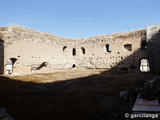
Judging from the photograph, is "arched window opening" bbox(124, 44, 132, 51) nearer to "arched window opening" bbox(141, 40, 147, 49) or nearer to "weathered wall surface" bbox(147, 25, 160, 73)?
"arched window opening" bbox(141, 40, 147, 49)

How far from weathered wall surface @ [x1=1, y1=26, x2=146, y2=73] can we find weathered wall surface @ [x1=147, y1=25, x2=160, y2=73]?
4.11ft

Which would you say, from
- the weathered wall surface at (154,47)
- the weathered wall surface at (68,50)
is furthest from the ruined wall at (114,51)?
the weathered wall surface at (154,47)

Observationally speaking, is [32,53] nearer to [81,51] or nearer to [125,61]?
[81,51]

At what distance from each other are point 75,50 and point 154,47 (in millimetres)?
11638

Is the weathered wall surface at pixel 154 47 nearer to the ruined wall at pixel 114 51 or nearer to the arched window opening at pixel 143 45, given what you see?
the ruined wall at pixel 114 51

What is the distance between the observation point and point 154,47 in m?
14.6

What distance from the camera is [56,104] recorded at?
4773 millimetres

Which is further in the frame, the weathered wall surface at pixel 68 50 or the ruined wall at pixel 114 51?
the ruined wall at pixel 114 51

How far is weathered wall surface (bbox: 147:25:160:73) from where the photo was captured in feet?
45.9

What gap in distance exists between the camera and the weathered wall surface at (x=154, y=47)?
45.9 feet

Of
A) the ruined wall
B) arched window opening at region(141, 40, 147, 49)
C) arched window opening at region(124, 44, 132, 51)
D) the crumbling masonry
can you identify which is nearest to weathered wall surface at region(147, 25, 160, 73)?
the crumbling masonry

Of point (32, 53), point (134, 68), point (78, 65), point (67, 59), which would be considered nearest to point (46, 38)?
point (32, 53)

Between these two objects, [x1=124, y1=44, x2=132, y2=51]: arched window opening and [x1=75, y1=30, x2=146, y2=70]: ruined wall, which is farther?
[x1=124, y1=44, x2=132, y2=51]: arched window opening

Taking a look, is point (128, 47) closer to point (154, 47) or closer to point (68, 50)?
point (154, 47)
